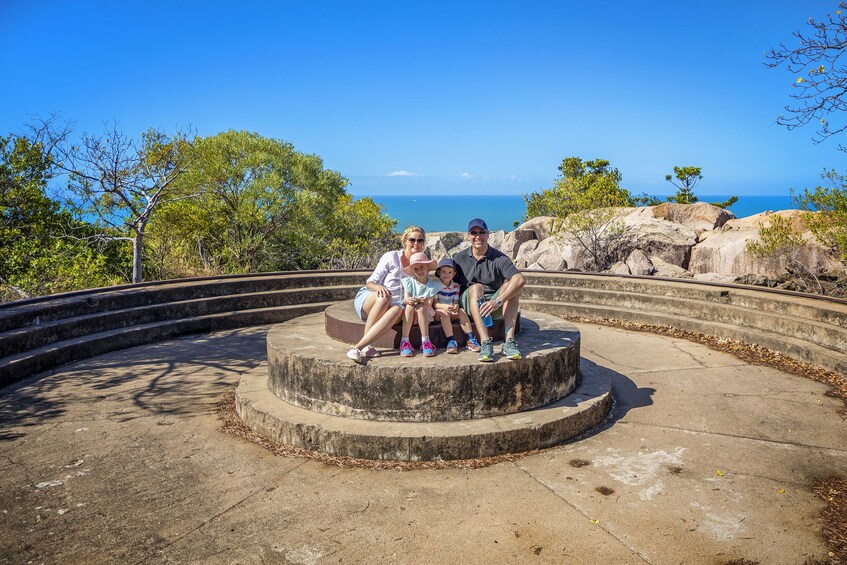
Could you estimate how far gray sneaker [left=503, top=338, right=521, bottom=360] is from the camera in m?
5.32

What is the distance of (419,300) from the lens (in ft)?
17.8

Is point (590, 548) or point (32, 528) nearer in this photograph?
point (590, 548)

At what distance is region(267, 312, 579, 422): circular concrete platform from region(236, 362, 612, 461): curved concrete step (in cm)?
9

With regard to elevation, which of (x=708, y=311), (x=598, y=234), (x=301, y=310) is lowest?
(x=301, y=310)

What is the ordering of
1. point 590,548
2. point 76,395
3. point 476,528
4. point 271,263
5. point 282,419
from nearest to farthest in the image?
point 590,548, point 476,528, point 282,419, point 76,395, point 271,263

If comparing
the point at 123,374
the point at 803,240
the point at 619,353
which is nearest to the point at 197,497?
the point at 123,374

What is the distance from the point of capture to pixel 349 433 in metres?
4.84

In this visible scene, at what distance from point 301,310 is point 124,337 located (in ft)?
10.2

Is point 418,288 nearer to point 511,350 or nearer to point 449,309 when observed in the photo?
point 449,309

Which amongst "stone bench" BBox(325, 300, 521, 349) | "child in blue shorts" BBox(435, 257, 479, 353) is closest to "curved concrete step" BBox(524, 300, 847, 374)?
"stone bench" BBox(325, 300, 521, 349)

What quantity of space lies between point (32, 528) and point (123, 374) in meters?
3.68

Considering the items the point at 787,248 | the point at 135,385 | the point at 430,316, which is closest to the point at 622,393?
the point at 430,316

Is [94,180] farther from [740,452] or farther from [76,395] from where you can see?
[740,452]

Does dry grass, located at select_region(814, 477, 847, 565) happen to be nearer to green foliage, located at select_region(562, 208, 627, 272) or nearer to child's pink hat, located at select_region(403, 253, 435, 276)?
child's pink hat, located at select_region(403, 253, 435, 276)
